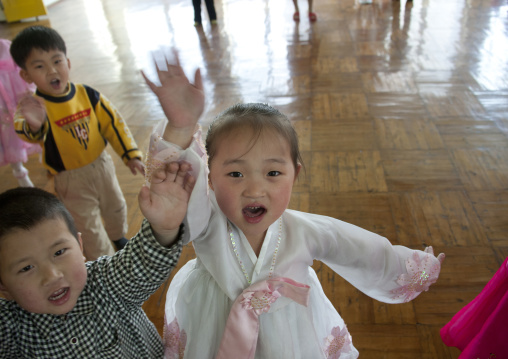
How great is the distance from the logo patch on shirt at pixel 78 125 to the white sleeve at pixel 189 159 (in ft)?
2.94

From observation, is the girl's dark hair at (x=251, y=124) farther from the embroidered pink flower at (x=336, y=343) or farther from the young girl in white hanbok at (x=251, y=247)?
the embroidered pink flower at (x=336, y=343)

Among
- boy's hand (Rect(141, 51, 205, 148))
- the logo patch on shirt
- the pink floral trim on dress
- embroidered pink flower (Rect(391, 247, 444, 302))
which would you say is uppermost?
boy's hand (Rect(141, 51, 205, 148))

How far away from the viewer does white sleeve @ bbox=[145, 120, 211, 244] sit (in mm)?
834

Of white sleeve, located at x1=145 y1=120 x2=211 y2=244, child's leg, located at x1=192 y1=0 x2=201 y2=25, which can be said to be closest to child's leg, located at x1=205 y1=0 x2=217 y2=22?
child's leg, located at x1=192 y1=0 x2=201 y2=25

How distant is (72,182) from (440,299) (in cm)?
146

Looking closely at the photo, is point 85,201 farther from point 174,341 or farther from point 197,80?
point 197,80

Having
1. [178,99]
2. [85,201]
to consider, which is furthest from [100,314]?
[85,201]

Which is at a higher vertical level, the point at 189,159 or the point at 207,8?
the point at 189,159

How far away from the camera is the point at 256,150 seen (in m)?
0.90

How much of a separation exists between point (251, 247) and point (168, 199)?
0.87 feet

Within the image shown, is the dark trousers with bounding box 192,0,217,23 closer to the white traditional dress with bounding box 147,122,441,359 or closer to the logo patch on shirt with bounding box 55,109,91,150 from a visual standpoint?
the logo patch on shirt with bounding box 55,109,91,150

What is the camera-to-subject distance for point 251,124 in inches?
36.1

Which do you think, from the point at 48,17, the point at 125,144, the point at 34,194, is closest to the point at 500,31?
the point at 125,144

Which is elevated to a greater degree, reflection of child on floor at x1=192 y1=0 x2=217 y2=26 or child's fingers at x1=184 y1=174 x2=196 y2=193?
child's fingers at x1=184 y1=174 x2=196 y2=193
